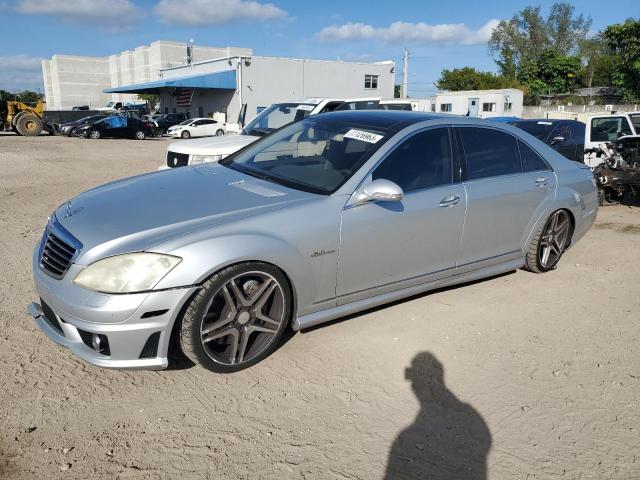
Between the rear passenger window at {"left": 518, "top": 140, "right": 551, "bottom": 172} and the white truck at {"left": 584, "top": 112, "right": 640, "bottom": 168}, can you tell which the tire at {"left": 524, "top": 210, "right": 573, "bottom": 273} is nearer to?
the rear passenger window at {"left": 518, "top": 140, "right": 551, "bottom": 172}

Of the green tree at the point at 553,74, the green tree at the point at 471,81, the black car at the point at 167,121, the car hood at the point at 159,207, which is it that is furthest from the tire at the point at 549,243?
the green tree at the point at 471,81

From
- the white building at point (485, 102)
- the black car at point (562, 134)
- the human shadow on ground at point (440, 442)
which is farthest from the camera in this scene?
the white building at point (485, 102)

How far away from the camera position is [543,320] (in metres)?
4.40

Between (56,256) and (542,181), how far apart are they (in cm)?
412

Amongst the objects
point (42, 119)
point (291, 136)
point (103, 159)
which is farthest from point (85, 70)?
point (291, 136)

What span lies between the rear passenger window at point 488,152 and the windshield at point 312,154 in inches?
33.2

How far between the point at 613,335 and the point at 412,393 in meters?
1.95

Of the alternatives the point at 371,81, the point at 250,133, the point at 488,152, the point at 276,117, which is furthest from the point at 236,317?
the point at 371,81

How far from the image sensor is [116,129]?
30.9 meters

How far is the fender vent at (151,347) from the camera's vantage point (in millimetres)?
2998

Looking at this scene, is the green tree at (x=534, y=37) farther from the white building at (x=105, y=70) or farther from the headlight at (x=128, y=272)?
the headlight at (x=128, y=272)

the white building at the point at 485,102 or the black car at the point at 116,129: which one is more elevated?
the white building at the point at 485,102

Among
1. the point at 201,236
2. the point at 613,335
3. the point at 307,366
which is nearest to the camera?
the point at 201,236

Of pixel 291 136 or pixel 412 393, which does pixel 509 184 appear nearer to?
pixel 291 136
